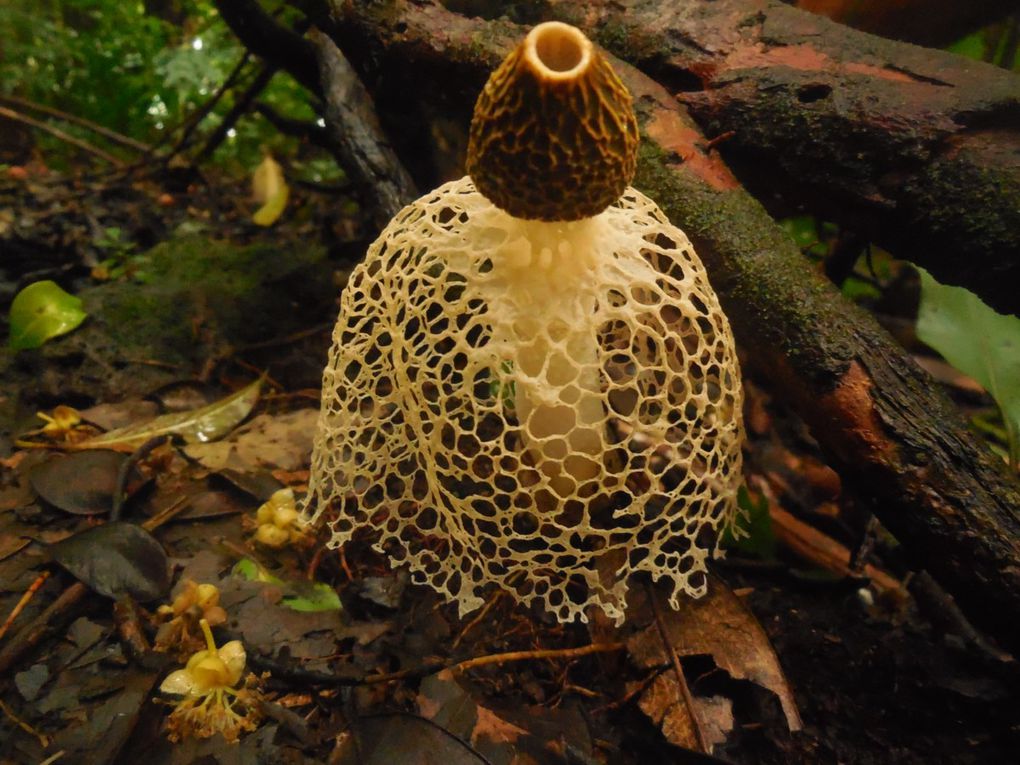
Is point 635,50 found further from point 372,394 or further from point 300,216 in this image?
point 300,216

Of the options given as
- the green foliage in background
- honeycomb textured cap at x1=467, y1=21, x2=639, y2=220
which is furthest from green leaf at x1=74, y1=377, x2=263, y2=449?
the green foliage in background

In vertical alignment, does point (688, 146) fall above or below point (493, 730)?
above

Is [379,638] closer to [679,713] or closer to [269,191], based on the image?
[679,713]

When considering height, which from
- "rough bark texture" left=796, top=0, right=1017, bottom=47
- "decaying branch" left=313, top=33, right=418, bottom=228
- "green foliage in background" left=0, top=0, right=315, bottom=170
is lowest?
Result: "green foliage in background" left=0, top=0, right=315, bottom=170

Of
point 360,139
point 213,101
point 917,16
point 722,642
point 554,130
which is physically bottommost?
point 722,642

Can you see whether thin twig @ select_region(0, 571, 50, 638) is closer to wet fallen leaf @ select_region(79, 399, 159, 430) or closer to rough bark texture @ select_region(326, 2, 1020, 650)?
wet fallen leaf @ select_region(79, 399, 159, 430)

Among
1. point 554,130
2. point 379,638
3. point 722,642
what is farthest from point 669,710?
point 554,130
